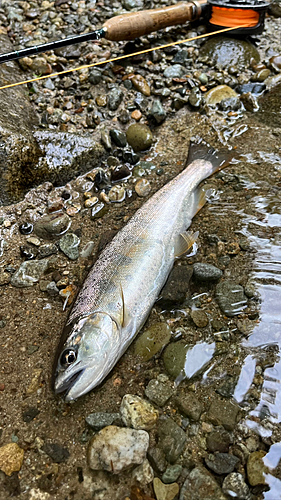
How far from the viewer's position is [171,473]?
2689 mm

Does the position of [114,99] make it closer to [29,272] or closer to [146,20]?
[146,20]

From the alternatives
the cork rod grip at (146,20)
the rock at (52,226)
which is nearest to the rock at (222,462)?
the rock at (52,226)

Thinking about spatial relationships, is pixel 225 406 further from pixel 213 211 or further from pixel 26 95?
pixel 26 95

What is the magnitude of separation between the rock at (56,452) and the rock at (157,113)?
4355 millimetres

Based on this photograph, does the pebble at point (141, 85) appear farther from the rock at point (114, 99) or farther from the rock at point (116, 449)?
the rock at point (116, 449)

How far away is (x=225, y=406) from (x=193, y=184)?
8.45 ft

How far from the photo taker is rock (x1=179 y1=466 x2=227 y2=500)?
2580 mm

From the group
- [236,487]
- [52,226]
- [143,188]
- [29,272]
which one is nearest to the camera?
[236,487]

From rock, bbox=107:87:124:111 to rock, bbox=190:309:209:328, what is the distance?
11.3 ft

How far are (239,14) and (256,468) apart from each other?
249 inches

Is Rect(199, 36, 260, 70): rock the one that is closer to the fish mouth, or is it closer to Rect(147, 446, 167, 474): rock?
the fish mouth

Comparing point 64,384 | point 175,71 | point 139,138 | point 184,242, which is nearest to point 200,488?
point 64,384

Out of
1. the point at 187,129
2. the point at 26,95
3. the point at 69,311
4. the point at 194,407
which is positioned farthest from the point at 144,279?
the point at 26,95

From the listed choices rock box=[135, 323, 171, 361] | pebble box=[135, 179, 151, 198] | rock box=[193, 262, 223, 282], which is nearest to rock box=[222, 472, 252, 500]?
rock box=[135, 323, 171, 361]
